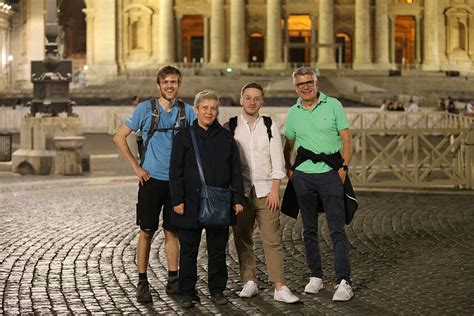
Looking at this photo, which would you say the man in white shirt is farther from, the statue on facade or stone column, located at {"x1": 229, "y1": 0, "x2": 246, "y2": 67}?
stone column, located at {"x1": 229, "y1": 0, "x2": 246, "y2": 67}

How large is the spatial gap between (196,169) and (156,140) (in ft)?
2.17

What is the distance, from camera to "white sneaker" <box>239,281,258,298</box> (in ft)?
31.2

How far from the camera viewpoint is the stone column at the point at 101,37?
7981 centimetres

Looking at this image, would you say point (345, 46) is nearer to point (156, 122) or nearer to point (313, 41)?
point (313, 41)

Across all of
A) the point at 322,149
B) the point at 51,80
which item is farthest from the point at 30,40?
the point at 322,149

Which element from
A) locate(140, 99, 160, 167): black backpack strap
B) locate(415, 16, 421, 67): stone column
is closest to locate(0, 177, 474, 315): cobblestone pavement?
locate(140, 99, 160, 167): black backpack strap

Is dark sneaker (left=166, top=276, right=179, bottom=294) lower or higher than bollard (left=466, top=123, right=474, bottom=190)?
lower

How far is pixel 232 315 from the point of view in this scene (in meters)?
8.75

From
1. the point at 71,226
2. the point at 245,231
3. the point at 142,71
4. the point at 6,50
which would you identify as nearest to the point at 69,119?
the point at 71,226

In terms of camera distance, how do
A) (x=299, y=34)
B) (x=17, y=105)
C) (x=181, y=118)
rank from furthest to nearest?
(x=299, y=34) → (x=17, y=105) → (x=181, y=118)

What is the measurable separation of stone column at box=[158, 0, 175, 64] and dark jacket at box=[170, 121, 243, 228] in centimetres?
7222

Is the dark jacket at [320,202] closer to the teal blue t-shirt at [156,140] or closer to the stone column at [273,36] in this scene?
the teal blue t-shirt at [156,140]

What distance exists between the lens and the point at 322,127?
9.70 meters

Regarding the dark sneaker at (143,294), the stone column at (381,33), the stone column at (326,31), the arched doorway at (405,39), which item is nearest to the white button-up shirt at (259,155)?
the dark sneaker at (143,294)
